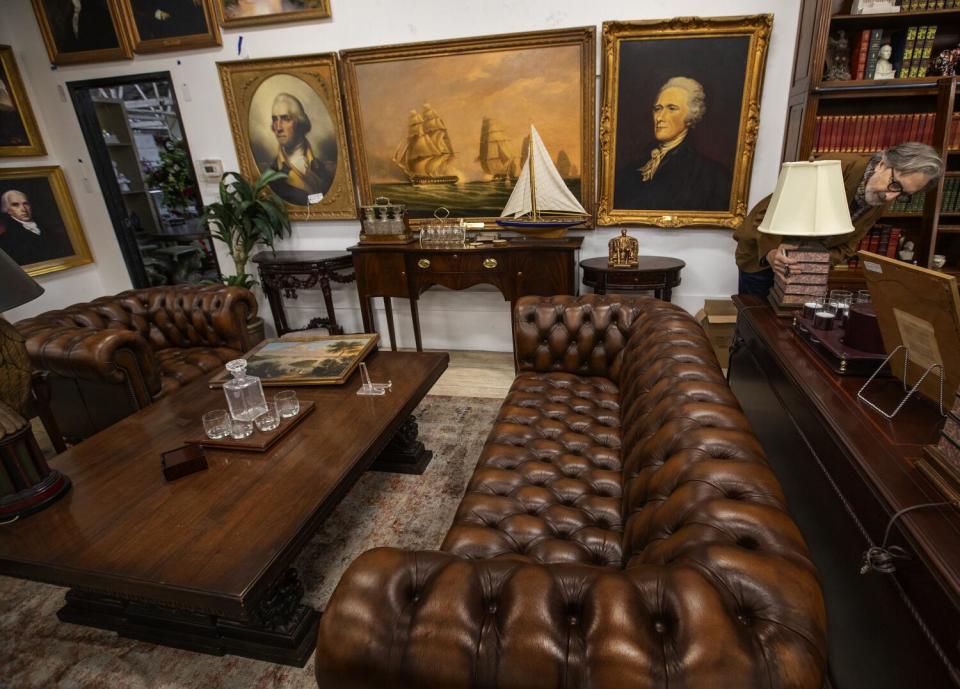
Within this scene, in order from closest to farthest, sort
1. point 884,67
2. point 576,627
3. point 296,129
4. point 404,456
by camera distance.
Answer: point 576,627 < point 404,456 < point 884,67 < point 296,129

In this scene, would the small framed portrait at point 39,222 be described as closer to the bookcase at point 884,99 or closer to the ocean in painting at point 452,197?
the ocean in painting at point 452,197

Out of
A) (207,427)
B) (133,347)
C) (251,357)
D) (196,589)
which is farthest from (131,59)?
(196,589)

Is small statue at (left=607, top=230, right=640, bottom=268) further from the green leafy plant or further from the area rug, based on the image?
the green leafy plant

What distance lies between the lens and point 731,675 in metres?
0.65

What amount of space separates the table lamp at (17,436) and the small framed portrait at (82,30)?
3420 mm

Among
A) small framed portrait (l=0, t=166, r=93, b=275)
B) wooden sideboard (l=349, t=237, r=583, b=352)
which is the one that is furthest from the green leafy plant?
small framed portrait (l=0, t=166, r=93, b=275)

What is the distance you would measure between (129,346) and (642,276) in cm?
298

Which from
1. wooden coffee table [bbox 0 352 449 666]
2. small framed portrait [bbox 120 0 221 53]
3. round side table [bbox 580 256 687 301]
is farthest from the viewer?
small framed portrait [bbox 120 0 221 53]

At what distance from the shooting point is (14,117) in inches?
→ 159

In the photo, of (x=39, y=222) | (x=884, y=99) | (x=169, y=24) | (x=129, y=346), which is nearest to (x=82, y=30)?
(x=169, y=24)

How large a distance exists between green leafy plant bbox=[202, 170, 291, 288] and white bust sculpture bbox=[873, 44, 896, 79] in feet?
13.2

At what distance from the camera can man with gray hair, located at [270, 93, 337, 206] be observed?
3.81 meters

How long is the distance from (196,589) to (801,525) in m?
1.73

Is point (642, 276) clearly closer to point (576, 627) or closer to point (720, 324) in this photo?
point (720, 324)
